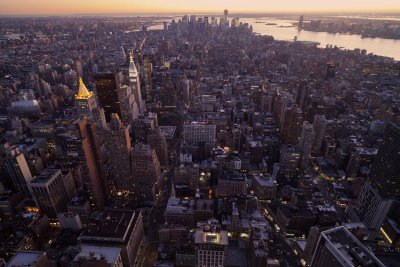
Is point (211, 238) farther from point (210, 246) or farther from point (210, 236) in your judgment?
point (210, 246)

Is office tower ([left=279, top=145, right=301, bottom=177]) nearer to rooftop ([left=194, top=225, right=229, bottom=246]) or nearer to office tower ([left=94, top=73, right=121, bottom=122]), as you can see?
rooftop ([left=194, top=225, right=229, bottom=246])

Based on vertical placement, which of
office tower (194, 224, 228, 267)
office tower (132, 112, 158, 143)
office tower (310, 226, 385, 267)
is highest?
office tower (310, 226, 385, 267)

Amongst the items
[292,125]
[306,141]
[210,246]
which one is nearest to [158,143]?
[210,246]

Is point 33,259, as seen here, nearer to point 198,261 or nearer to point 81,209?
point 81,209

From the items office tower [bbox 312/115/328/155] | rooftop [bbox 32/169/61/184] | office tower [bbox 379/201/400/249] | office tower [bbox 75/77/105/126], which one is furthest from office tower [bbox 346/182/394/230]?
office tower [bbox 75/77/105/126]

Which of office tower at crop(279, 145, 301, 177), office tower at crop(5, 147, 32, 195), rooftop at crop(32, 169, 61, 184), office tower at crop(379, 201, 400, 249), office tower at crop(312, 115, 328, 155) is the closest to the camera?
office tower at crop(379, 201, 400, 249)

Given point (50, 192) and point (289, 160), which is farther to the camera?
point (289, 160)
